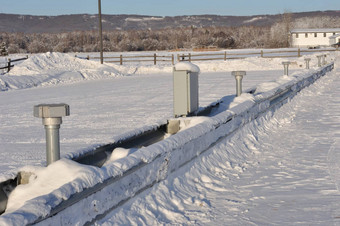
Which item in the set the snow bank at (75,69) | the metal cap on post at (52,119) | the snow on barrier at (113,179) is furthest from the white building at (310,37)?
the metal cap on post at (52,119)

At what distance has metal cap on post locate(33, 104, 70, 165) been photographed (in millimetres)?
4488

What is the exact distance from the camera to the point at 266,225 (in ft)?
16.4

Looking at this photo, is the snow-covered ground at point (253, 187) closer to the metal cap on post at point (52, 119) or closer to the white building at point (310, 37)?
the metal cap on post at point (52, 119)

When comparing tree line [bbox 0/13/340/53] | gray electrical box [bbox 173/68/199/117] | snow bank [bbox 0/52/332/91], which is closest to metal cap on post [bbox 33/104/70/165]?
gray electrical box [bbox 173/68/199/117]

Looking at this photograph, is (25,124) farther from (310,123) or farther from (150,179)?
(150,179)

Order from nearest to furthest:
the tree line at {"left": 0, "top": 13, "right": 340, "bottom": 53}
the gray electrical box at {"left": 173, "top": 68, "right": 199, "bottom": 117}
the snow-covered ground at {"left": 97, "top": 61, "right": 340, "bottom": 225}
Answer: the snow-covered ground at {"left": 97, "top": 61, "right": 340, "bottom": 225} < the gray electrical box at {"left": 173, "top": 68, "right": 199, "bottom": 117} < the tree line at {"left": 0, "top": 13, "right": 340, "bottom": 53}

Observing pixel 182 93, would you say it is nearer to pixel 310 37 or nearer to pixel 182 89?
pixel 182 89

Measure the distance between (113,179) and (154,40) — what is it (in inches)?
6178

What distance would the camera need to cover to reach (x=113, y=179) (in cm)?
443

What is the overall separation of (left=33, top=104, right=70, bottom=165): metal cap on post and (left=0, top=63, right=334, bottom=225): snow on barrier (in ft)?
1.17

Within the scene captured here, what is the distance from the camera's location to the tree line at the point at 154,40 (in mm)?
151375

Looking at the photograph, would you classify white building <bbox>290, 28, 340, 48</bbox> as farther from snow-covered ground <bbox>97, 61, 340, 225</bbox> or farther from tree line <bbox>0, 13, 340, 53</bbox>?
snow-covered ground <bbox>97, 61, 340, 225</bbox>

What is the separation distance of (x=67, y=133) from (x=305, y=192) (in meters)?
6.06

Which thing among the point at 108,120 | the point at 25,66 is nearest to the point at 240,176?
the point at 108,120
